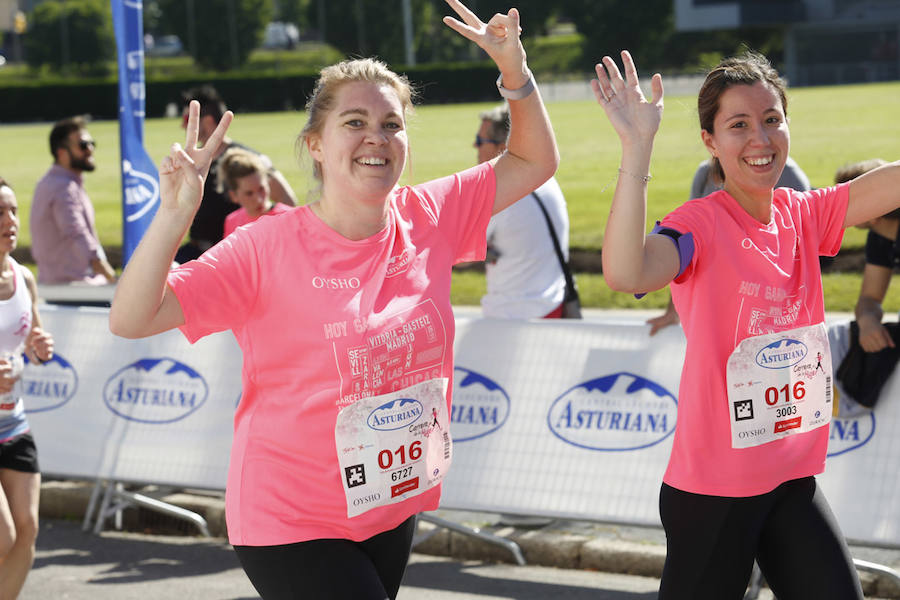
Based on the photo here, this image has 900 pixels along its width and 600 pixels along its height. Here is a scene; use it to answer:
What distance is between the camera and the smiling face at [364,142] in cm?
307

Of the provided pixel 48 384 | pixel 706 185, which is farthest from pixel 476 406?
pixel 48 384

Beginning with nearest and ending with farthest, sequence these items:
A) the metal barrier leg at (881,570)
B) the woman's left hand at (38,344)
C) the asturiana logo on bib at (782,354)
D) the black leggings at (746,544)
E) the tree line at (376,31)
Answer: the black leggings at (746,544)
the asturiana logo on bib at (782,354)
the woman's left hand at (38,344)
the metal barrier leg at (881,570)
the tree line at (376,31)

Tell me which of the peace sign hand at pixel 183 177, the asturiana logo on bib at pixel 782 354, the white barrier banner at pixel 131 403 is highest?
the peace sign hand at pixel 183 177

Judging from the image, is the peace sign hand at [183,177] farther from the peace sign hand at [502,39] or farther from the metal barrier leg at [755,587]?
the metal barrier leg at [755,587]

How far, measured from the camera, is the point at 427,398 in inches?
123

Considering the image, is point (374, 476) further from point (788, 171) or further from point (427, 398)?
point (788, 171)

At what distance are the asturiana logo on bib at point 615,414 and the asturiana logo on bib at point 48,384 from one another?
2769 millimetres

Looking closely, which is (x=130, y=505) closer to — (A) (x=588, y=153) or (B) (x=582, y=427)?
(B) (x=582, y=427)

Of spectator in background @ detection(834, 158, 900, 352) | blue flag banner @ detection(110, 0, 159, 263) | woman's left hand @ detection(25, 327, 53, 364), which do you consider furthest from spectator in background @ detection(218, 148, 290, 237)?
spectator in background @ detection(834, 158, 900, 352)

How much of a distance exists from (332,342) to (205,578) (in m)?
3.31

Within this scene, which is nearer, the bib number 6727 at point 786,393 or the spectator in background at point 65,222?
the bib number 6727 at point 786,393

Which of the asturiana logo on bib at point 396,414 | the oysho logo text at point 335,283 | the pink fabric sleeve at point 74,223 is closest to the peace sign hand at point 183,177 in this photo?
the oysho logo text at point 335,283

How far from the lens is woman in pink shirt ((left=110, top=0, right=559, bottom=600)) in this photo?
293 centimetres

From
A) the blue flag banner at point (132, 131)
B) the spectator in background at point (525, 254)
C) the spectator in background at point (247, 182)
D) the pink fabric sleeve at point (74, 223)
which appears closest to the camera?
the spectator in background at point (525, 254)
